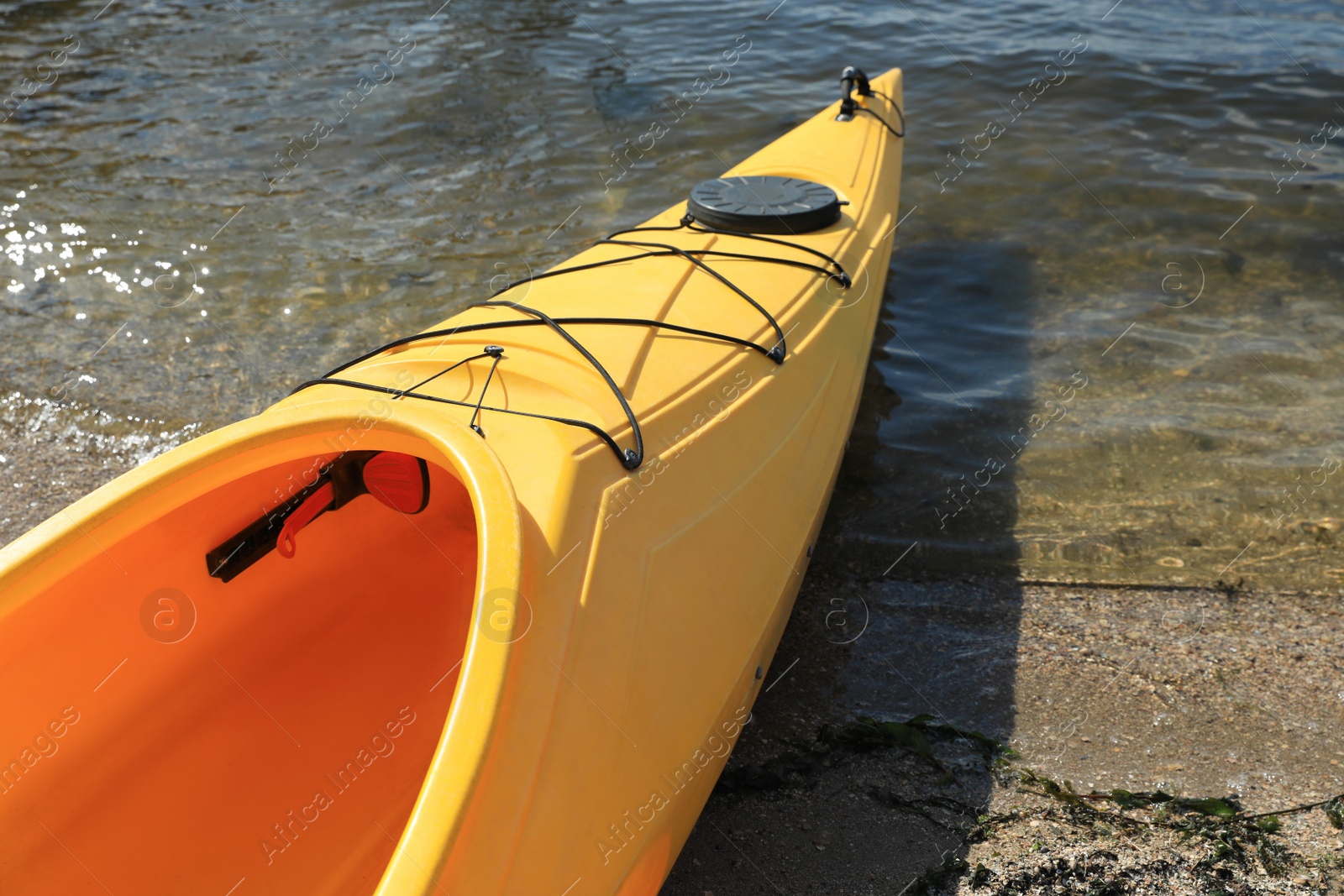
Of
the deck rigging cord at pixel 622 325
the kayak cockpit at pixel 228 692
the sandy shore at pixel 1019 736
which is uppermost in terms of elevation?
the deck rigging cord at pixel 622 325

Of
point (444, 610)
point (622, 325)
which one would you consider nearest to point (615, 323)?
point (622, 325)

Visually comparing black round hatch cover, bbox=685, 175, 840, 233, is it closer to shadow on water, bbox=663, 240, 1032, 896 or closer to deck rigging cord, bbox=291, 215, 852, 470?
deck rigging cord, bbox=291, 215, 852, 470

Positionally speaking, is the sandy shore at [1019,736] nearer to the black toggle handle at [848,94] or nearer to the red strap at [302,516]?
the red strap at [302,516]

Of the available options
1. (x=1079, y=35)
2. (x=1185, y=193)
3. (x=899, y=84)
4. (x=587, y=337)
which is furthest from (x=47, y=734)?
(x=1079, y=35)

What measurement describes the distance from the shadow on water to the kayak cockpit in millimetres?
883

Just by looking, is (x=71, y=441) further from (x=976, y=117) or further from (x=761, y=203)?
(x=976, y=117)

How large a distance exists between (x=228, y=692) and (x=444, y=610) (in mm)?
594

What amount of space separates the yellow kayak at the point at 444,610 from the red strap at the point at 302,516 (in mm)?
10

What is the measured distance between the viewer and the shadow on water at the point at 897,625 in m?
2.12

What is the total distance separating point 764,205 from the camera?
11.4 feet

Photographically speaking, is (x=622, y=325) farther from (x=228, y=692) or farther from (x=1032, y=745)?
(x=1032, y=745)

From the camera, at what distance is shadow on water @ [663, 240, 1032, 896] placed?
2.12 m

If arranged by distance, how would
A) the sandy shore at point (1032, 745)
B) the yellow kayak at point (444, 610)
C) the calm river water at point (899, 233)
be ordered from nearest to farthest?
the yellow kayak at point (444, 610) → the sandy shore at point (1032, 745) → the calm river water at point (899, 233)

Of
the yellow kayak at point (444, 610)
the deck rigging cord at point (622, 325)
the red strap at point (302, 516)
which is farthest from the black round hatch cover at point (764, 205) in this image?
the red strap at point (302, 516)
